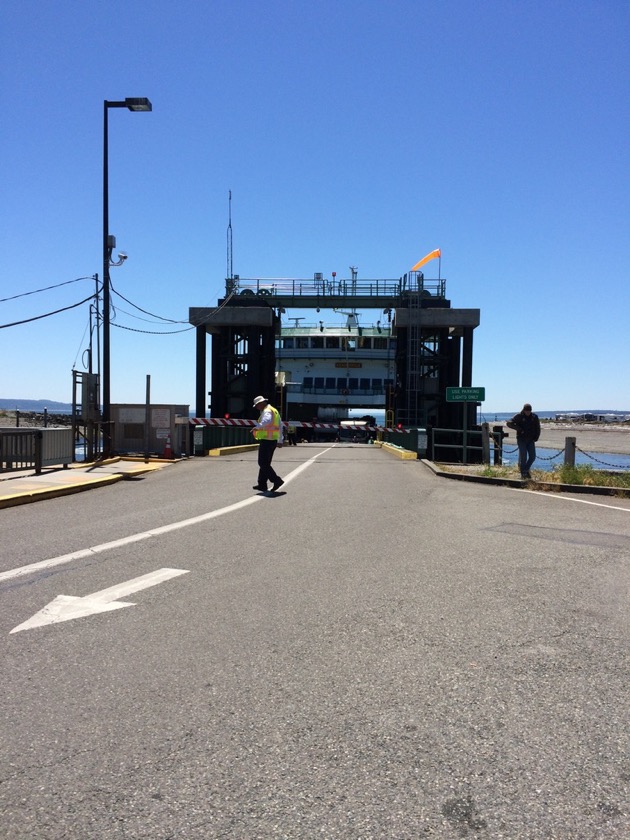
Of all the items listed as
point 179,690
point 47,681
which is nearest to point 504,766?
point 179,690

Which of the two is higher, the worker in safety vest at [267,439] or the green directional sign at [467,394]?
the green directional sign at [467,394]

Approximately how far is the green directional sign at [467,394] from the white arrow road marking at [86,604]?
1789 cm

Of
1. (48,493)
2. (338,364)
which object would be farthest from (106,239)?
(338,364)

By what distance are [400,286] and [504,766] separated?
107ft

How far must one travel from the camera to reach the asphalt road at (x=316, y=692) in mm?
2416

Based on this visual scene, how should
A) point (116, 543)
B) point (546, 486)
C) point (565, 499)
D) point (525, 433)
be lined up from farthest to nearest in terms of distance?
point (525, 433) < point (546, 486) < point (565, 499) < point (116, 543)

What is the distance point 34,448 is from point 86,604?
10214mm

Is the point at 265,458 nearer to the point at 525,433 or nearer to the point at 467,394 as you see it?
the point at 525,433

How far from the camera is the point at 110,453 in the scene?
58.5ft

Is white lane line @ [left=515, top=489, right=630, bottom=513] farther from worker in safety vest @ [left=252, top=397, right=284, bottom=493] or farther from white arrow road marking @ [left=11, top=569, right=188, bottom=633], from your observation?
white arrow road marking @ [left=11, top=569, right=188, bottom=633]

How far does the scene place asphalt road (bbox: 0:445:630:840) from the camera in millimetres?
2416

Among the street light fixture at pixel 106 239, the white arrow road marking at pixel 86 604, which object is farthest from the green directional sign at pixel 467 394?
the white arrow road marking at pixel 86 604

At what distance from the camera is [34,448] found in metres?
14.0

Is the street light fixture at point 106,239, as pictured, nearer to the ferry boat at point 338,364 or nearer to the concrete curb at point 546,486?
the concrete curb at point 546,486
